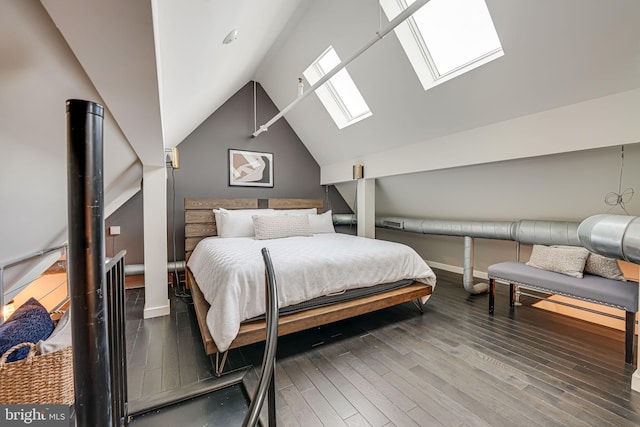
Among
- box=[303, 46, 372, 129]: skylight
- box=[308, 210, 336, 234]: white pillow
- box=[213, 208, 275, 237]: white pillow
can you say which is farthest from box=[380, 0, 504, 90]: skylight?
box=[213, 208, 275, 237]: white pillow

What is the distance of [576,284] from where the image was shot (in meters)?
2.22

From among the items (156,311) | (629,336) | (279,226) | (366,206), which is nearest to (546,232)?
(629,336)

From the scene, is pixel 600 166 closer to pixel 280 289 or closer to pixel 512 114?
pixel 512 114

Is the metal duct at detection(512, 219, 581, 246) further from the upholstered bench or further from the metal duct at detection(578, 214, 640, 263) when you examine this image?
the metal duct at detection(578, 214, 640, 263)

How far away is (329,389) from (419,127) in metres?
2.83

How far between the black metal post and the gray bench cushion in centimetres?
298

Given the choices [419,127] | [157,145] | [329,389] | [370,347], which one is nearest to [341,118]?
[419,127]

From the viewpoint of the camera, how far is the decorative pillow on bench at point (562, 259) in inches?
94.5

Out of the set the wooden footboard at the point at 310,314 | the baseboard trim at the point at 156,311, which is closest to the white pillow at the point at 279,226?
the wooden footboard at the point at 310,314

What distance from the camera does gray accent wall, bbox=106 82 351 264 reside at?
147 inches

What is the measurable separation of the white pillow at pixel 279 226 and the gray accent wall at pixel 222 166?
1167mm

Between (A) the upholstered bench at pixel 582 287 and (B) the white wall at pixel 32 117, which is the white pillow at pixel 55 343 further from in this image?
(A) the upholstered bench at pixel 582 287

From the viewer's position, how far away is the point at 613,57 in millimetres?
1812

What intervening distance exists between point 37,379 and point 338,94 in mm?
3927
